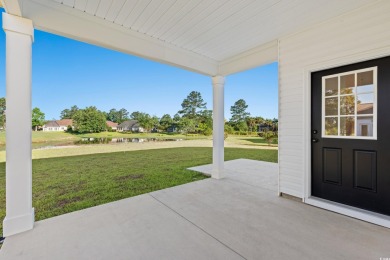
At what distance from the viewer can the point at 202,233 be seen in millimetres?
1969

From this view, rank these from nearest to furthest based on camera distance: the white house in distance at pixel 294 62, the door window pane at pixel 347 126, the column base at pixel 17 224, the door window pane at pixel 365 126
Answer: the column base at pixel 17 224
the white house in distance at pixel 294 62
the door window pane at pixel 365 126
the door window pane at pixel 347 126

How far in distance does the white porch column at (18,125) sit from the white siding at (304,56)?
3.66 m

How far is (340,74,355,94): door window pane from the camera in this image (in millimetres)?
2451

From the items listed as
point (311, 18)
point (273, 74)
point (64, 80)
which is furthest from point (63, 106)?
point (311, 18)

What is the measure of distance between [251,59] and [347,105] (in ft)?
5.92

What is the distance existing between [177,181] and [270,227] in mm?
2416

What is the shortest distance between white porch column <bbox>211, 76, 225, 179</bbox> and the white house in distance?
1.00m

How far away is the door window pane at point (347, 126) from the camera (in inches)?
96.3

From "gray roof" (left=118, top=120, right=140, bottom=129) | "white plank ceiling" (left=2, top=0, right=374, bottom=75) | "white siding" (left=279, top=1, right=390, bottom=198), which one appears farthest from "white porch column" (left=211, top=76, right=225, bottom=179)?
"gray roof" (left=118, top=120, right=140, bottom=129)

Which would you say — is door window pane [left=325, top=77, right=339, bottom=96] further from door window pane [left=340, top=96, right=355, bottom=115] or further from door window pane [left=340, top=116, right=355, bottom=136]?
door window pane [left=340, top=116, right=355, bottom=136]

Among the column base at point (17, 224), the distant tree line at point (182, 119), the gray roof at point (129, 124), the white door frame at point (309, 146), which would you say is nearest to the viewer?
the column base at point (17, 224)

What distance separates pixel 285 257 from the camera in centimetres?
158

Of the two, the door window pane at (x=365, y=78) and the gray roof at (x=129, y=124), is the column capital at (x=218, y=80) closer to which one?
the door window pane at (x=365, y=78)

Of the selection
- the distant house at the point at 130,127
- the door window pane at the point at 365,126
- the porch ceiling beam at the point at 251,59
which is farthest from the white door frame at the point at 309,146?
the distant house at the point at 130,127
